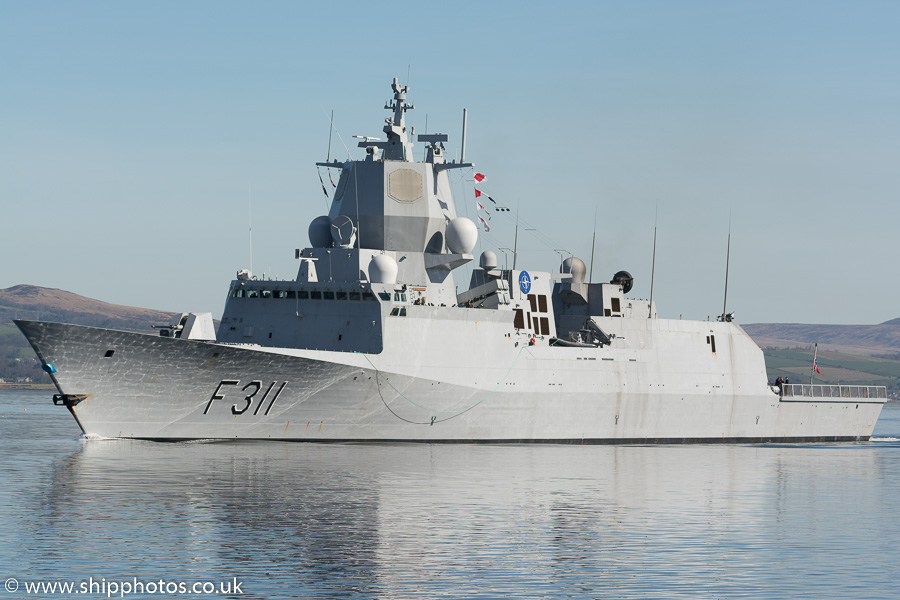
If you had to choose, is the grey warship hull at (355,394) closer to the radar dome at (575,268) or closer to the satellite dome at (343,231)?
the radar dome at (575,268)

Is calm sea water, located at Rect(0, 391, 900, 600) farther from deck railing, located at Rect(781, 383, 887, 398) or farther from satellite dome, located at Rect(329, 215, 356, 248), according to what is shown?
deck railing, located at Rect(781, 383, 887, 398)

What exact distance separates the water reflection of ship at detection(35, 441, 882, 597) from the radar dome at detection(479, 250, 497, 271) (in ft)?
21.3

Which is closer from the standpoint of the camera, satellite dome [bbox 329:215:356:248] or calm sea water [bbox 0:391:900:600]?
calm sea water [bbox 0:391:900:600]

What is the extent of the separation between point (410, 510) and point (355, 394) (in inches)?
400

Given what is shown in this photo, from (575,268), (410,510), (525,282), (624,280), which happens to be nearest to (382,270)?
(525,282)

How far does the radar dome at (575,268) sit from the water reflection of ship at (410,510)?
910 cm

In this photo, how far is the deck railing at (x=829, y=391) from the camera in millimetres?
42250

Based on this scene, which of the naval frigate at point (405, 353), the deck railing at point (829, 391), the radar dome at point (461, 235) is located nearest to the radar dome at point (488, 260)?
the naval frigate at point (405, 353)

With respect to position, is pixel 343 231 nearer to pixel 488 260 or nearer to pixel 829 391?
pixel 488 260

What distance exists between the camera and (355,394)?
1126 inches

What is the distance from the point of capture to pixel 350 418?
94.7 ft

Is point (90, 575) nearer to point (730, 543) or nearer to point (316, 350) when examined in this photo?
point (730, 543)

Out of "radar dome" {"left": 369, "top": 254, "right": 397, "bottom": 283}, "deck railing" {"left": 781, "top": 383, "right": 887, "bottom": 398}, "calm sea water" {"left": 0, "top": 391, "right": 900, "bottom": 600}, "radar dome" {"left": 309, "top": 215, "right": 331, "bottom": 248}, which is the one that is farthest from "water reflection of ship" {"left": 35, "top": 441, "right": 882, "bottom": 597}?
"deck railing" {"left": 781, "top": 383, "right": 887, "bottom": 398}

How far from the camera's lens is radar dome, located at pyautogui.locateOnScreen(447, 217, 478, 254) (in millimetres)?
32531
